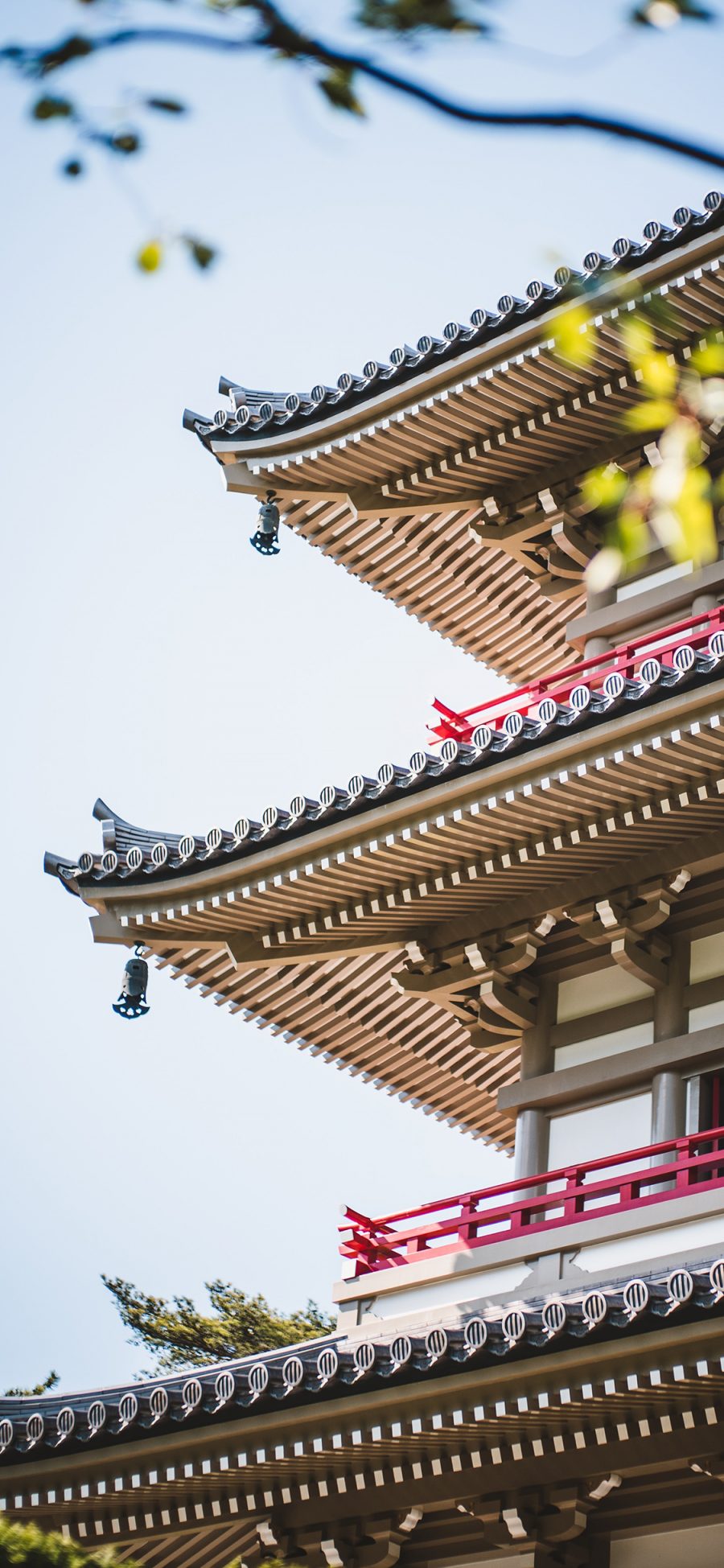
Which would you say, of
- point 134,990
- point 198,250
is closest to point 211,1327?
point 134,990

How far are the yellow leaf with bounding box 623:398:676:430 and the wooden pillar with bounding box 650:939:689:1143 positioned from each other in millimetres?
7147

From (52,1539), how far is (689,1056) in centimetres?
473

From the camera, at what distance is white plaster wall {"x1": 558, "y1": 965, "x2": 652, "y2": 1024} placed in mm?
10852

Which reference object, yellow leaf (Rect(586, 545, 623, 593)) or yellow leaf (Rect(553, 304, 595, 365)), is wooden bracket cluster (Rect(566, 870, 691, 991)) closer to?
yellow leaf (Rect(586, 545, 623, 593))

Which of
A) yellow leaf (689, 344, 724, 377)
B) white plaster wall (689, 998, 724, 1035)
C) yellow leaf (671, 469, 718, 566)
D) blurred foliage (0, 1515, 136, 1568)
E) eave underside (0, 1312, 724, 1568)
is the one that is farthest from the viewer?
white plaster wall (689, 998, 724, 1035)

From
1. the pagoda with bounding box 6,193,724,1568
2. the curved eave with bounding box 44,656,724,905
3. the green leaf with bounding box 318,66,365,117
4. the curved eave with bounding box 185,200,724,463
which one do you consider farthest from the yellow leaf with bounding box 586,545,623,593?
the curved eave with bounding box 185,200,724,463

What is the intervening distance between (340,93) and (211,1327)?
28.2 meters

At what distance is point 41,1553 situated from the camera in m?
6.73

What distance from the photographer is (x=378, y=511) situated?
43.8ft

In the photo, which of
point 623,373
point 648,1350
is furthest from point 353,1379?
point 623,373

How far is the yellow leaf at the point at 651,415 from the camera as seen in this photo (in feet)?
9.83

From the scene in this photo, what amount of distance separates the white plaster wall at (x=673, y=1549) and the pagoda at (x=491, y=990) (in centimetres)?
2

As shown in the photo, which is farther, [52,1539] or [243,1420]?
[243,1420]

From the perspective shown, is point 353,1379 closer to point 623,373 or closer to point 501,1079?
point 501,1079
